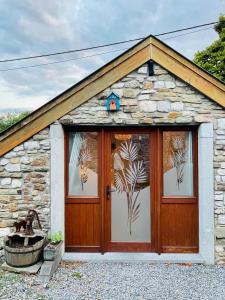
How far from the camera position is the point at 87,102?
172 inches

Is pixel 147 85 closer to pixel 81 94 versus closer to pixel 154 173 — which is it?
pixel 81 94

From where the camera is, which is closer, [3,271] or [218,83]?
[3,271]

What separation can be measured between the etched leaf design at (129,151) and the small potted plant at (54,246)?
5.73 feet

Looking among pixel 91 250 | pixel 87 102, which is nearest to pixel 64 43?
pixel 87 102

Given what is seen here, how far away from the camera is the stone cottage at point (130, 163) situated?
430cm

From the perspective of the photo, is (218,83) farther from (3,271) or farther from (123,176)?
(3,271)

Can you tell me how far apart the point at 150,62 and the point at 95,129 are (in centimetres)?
150

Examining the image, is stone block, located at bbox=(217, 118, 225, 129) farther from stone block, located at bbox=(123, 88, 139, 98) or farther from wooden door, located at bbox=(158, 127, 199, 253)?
stone block, located at bbox=(123, 88, 139, 98)

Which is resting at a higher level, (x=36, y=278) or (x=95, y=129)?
(x=95, y=129)

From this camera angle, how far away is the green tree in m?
11.6

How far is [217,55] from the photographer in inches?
461

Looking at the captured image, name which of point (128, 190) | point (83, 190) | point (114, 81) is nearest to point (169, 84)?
point (114, 81)

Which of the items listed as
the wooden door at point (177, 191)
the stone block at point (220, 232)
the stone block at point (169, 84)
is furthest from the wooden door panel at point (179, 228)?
the stone block at point (169, 84)

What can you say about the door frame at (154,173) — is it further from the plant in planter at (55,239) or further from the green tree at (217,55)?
the green tree at (217,55)
